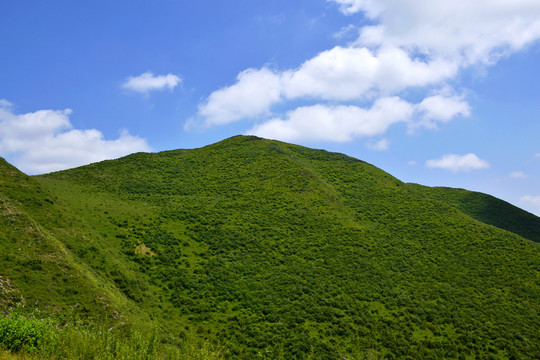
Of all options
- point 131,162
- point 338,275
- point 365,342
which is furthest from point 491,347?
point 131,162

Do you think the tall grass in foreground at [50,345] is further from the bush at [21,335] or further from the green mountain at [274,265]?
the green mountain at [274,265]

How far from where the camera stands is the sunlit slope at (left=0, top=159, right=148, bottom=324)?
19.8 metres

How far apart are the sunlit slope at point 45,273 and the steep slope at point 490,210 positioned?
69.5 metres

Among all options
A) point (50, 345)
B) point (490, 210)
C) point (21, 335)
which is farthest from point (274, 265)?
point (490, 210)

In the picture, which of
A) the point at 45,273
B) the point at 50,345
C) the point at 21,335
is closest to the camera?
the point at 50,345

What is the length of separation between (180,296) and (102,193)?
31.2 meters

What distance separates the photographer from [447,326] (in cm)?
3141

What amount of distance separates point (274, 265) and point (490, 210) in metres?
67.0

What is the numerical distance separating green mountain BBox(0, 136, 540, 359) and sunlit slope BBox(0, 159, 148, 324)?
0.11m

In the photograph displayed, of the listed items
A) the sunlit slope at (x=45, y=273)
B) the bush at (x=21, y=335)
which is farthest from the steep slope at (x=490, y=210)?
the bush at (x=21, y=335)

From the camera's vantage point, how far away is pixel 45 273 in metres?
22.0

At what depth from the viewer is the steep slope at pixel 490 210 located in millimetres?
71688

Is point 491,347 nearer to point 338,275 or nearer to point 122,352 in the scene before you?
point 338,275

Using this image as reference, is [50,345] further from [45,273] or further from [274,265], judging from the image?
[274,265]
